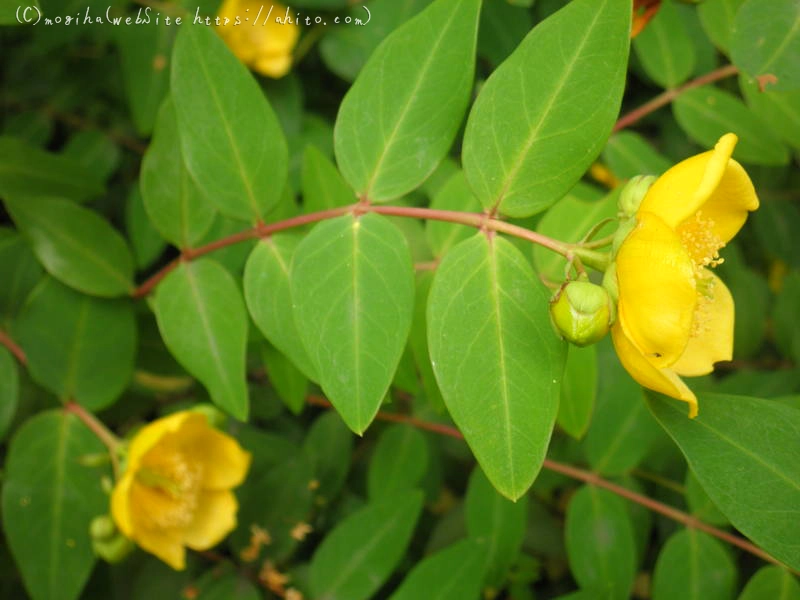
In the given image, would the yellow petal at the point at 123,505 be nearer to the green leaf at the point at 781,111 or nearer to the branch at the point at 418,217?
the branch at the point at 418,217

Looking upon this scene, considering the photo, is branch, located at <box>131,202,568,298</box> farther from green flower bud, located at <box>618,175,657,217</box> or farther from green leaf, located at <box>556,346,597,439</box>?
green leaf, located at <box>556,346,597,439</box>

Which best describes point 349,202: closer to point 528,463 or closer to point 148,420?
point 528,463

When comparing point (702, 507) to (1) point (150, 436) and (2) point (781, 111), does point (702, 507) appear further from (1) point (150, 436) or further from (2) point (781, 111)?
(1) point (150, 436)

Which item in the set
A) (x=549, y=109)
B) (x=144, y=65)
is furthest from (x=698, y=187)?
(x=144, y=65)

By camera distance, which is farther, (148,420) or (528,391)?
(148,420)

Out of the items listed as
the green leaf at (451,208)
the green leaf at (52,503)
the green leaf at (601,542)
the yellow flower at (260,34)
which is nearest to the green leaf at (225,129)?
the green leaf at (451,208)

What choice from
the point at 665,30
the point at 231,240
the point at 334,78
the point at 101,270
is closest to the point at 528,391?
the point at 231,240

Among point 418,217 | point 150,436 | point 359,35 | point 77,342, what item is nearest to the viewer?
point 418,217
